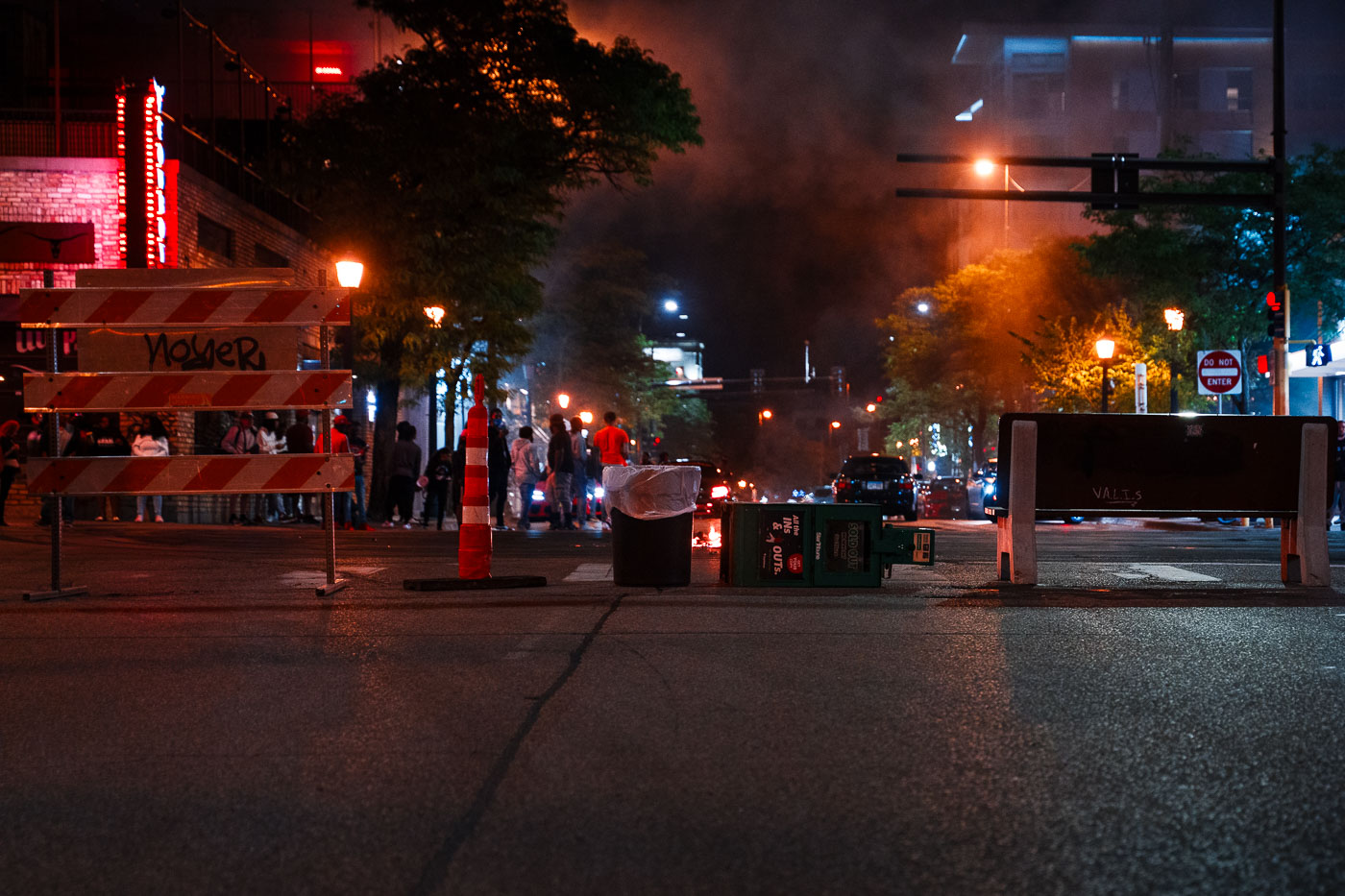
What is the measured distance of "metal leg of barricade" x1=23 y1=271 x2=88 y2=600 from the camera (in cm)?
935

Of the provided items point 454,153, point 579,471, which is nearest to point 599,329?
point 454,153

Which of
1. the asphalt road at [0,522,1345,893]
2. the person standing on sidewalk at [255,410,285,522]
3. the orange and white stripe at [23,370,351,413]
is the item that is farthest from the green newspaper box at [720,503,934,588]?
the person standing on sidewalk at [255,410,285,522]

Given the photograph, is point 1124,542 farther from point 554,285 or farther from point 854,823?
point 554,285

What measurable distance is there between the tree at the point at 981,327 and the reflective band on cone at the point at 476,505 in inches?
1687

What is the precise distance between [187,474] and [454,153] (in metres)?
16.4

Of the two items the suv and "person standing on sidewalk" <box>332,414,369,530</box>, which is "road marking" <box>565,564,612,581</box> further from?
the suv

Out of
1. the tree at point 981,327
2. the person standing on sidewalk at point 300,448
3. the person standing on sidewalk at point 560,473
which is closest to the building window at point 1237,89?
the tree at point 981,327

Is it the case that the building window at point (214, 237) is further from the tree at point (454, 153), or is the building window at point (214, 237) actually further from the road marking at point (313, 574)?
the road marking at point (313, 574)

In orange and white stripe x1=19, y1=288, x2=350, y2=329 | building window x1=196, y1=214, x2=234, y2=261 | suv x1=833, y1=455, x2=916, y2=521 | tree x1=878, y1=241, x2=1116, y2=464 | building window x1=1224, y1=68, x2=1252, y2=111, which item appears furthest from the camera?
building window x1=1224, y1=68, x2=1252, y2=111

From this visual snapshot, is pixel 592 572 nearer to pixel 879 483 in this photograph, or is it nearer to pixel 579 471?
pixel 579 471

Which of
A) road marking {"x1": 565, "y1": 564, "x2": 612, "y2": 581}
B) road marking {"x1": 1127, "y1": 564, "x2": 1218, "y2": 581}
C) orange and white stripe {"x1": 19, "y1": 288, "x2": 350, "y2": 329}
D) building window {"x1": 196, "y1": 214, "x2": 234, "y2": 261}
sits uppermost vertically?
building window {"x1": 196, "y1": 214, "x2": 234, "y2": 261}

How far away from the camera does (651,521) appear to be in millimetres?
9891

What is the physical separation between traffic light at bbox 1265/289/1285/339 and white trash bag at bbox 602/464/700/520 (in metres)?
18.4

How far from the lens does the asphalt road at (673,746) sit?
3.38 m
